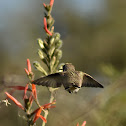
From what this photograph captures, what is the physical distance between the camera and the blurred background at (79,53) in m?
2.68

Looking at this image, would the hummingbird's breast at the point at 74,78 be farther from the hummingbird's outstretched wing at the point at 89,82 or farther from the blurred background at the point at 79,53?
the blurred background at the point at 79,53

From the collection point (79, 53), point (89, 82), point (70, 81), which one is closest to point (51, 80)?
point (70, 81)

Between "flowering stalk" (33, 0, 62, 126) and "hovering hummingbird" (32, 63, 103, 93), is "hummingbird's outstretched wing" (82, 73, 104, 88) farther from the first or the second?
"flowering stalk" (33, 0, 62, 126)

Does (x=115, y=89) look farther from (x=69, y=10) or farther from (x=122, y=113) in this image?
(x=69, y=10)

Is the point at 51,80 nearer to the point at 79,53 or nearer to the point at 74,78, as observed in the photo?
the point at 74,78

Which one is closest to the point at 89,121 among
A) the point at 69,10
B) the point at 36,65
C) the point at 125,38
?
the point at 36,65

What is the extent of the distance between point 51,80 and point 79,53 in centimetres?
365

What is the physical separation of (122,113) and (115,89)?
1.09ft

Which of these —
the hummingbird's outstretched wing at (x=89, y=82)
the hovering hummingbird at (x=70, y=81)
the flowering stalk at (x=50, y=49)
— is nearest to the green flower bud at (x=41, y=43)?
the flowering stalk at (x=50, y=49)

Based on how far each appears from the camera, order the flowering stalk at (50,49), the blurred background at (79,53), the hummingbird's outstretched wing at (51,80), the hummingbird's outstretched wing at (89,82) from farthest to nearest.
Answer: the blurred background at (79,53) → the flowering stalk at (50,49) → the hummingbird's outstretched wing at (89,82) → the hummingbird's outstretched wing at (51,80)

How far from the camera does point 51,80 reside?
5.75 feet

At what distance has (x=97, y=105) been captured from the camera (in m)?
2.75

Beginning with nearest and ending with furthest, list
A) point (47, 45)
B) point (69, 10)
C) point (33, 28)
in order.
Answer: point (47, 45) → point (33, 28) → point (69, 10)

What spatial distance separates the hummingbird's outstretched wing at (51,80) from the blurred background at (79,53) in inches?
23.5
